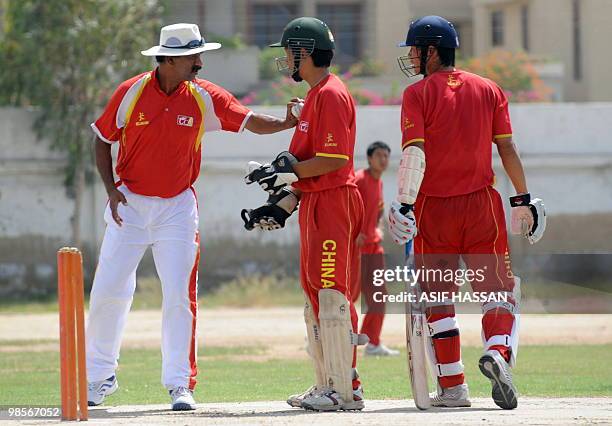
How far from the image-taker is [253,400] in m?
10.4

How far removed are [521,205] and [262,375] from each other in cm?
499

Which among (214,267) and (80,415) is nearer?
(80,415)

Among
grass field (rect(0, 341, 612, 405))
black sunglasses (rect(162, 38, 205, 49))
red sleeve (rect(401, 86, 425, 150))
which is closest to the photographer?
red sleeve (rect(401, 86, 425, 150))

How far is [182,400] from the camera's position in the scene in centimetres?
902

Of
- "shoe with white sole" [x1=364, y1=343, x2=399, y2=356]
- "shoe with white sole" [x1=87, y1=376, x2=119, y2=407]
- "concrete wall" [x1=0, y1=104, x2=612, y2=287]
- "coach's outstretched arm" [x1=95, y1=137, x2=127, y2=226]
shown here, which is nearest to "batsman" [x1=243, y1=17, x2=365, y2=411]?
"coach's outstretched arm" [x1=95, y1=137, x2=127, y2=226]

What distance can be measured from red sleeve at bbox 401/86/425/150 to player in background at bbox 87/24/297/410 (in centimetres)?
83

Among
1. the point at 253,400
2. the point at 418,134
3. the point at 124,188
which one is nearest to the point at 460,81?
the point at 418,134

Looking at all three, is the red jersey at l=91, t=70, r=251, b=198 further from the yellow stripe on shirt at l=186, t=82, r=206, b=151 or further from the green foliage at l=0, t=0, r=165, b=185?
the green foliage at l=0, t=0, r=165, b=185

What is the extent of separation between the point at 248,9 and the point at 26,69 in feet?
47.1

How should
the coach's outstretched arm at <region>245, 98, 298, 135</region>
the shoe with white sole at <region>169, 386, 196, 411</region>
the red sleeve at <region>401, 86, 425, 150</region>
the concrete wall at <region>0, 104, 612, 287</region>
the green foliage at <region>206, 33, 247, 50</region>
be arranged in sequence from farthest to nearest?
1. the green foliage at <region>206, 33, 247, 50</region>
2. the concrete wall at <region>0, 104, 612, 287</region>
3. the coach's outstretched arm at <region>245, 98, 298, 135</region>
4. the shoe with white sole at <region>169, 386, 196, 411</region>
5. the red sleeve at <region>401, 86, 425, 150</region>

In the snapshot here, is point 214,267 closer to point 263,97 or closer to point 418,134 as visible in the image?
point 263,97

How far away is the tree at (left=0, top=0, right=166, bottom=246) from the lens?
2444 centimetres

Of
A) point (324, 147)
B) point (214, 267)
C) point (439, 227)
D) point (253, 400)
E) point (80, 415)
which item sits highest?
point (324, 147)

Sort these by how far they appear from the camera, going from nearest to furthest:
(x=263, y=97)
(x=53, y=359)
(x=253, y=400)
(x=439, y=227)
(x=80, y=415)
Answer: (x=80, y=415) → (x=439, y=227) → (x=253, y=400) → (x=53, y=359) → (x=263, y=97)
